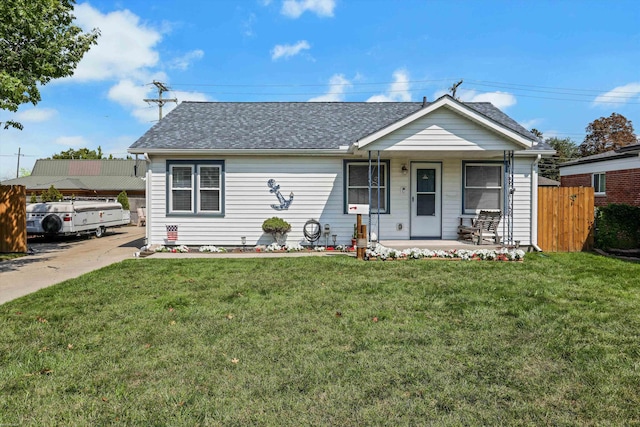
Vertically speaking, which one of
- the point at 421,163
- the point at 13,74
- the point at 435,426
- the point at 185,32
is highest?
the point at 185,32

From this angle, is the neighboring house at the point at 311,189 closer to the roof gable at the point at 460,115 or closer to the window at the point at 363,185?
the window at the point at 363,185

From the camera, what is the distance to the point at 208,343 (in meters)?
3.92

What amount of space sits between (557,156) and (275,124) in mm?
48228

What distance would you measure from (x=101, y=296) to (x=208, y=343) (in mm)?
2908

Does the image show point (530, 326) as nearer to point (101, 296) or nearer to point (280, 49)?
point (101, 296)

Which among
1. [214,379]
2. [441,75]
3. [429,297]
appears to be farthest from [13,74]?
[441,75]

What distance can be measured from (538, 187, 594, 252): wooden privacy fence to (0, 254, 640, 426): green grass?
4.51 metres

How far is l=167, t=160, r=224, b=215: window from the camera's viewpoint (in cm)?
1101

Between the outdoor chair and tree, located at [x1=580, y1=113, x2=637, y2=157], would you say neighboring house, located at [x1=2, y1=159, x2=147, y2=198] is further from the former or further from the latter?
tree, located at [x1=580, y1=113, x2=637, y2=157]

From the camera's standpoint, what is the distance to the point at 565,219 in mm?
11016

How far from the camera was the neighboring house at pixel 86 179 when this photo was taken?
114 feet

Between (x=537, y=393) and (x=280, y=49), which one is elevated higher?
(x=280, y=49)

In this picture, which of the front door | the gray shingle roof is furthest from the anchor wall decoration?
the front door

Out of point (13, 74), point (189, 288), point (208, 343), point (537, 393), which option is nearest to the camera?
point (537, 393)
